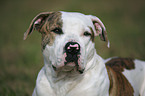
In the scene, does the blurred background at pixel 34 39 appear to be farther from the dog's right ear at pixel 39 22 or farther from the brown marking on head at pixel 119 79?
the brown marking on head at pixel 119 79

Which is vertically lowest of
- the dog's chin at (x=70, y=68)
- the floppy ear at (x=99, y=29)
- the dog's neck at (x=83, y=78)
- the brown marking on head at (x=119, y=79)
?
the brown marking on head at (x=119, y=79)

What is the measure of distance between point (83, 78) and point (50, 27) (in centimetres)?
81

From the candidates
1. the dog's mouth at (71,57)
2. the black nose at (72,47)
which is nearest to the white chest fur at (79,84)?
the dog's mouth at (71,57)

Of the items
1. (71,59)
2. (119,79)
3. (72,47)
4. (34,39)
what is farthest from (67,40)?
(34,39)

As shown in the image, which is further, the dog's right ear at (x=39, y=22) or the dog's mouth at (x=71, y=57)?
the dog's right ear at (x=39, y=22)

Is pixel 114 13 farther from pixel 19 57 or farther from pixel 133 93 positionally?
pixel 133 93

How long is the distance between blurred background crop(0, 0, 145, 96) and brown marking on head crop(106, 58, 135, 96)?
1662mm

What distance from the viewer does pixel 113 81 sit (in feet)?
12.5

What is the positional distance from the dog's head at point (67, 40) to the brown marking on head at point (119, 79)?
59 cm

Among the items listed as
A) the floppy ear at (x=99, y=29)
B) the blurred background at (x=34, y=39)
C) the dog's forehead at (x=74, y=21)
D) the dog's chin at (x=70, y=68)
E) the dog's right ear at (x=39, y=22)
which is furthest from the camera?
the blurred background at (x=34, y=39)

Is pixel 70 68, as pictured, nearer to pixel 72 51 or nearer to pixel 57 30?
pixel 72 51

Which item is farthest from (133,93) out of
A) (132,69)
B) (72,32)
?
(72,32)

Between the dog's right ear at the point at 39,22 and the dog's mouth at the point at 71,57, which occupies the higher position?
the dog's right ear at the point at 39,22

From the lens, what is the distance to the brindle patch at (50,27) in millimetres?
3375
